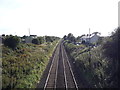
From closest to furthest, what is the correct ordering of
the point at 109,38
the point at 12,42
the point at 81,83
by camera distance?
the point at 109,38, the point at 81,83, the point at 12,42

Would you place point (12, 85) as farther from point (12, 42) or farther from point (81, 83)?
point (12, 42)

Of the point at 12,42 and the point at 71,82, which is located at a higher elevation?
the point at 12,42

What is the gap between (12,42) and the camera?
1432 inches

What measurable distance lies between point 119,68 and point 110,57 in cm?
163

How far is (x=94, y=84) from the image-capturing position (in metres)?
15.1

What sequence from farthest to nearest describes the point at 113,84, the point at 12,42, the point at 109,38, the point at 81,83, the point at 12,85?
the point at 12,42, the point at 81,83, the point at 109,38, the point at 12,85, the point at 113,84

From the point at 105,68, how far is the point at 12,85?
28.2 ft

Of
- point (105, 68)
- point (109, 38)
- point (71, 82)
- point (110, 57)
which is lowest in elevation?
point (71, 82)

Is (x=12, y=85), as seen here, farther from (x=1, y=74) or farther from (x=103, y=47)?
(x=103, y=47)

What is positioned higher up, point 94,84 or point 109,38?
point 109,38

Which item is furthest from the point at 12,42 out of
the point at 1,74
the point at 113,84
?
the point at 113,84

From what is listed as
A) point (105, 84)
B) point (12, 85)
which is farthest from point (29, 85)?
point (105, 84)

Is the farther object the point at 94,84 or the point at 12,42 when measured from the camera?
the point at 12,42

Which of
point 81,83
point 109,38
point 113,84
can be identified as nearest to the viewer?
point 113,84
